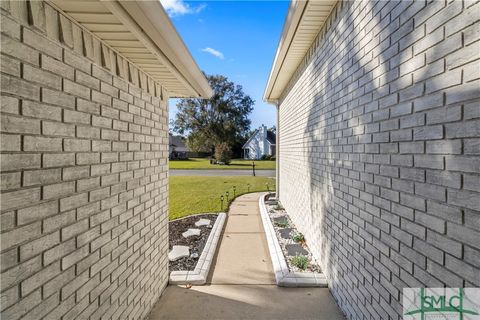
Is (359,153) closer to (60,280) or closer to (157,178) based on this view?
(157,178)

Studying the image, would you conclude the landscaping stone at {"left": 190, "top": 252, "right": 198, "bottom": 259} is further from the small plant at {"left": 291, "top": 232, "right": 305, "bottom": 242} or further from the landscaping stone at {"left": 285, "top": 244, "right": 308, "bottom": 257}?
the small plant at {"left": 291, "top": 232, "right": 305, "bottom": 242}

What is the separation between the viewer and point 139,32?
2.07 meters

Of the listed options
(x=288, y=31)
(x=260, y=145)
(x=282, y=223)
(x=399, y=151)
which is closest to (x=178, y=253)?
(x=282, y=223)

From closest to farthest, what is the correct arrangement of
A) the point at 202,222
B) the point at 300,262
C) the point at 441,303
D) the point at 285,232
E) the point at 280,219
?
the point at 441,303 → the point at 300,262 → the point at 285,232 → the point at 202,222 → the point at 280,219

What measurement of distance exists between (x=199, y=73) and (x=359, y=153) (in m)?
2.17

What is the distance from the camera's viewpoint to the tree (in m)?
41.9

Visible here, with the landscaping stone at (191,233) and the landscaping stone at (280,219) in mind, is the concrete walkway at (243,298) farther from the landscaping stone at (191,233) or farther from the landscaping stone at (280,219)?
the landscaping stone at (280,219)

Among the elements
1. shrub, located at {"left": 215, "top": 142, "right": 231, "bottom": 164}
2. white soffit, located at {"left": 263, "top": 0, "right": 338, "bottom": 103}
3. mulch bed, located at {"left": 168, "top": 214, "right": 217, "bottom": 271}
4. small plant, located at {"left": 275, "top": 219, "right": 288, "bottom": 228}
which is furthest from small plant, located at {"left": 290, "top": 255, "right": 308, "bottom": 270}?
shrub, located at {"left": 215, "top": 142, "right": 231, "bottom": 164}

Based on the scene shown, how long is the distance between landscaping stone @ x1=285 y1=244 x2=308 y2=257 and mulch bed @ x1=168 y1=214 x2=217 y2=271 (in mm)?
1642

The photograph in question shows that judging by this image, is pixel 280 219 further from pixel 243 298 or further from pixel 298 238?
pixel 243 298

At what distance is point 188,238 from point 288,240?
213 cm

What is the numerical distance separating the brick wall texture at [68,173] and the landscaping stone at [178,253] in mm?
1680

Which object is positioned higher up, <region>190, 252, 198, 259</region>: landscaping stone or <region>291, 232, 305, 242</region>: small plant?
<region>291, 232, 305, 242</region>: small plant

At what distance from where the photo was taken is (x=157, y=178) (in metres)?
3.66
